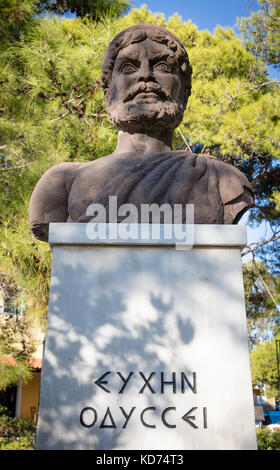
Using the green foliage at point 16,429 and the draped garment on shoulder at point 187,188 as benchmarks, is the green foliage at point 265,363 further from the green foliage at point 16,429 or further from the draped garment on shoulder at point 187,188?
the draped garment on shoulder at point 187,188

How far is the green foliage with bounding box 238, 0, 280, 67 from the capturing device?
718cm

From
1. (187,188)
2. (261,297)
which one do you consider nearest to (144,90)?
(187,188)

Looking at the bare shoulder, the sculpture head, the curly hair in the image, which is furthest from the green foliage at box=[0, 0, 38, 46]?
the bare shoulder

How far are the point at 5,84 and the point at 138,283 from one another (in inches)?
241

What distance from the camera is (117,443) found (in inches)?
65.3

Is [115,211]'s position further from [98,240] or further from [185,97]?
[185,97]

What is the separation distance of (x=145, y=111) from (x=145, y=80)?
0.17 metres

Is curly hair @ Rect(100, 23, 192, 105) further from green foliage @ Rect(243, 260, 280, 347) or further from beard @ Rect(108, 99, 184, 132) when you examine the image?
green foliage @ Rect(243, 260, 280, 347)

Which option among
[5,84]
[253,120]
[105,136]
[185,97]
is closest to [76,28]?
[5,84]

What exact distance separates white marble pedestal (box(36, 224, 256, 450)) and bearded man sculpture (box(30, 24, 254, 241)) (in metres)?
0.27

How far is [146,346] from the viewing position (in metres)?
1.78

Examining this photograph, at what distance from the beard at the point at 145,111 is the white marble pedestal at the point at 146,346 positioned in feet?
2.69

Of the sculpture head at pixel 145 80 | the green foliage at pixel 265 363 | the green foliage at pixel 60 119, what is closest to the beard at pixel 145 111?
the sculpture head at pixel 145 80

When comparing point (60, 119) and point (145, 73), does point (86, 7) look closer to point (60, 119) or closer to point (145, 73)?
point (60, 119)
